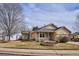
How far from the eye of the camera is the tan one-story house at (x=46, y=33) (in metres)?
2.41

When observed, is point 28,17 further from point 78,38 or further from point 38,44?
point 78,38

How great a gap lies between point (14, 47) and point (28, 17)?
0.42m

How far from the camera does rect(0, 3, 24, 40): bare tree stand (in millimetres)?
2420

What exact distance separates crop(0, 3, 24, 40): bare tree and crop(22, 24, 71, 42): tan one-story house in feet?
0.50

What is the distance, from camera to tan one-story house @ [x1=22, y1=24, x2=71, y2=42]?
2.41 metres

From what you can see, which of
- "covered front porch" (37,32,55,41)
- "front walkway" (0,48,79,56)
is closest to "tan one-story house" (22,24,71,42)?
"covered front porch" (37,32,55,41)

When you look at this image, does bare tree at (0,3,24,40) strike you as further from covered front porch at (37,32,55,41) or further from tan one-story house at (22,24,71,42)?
covered front porch at (37,32,55,41)

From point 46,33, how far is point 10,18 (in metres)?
0.49

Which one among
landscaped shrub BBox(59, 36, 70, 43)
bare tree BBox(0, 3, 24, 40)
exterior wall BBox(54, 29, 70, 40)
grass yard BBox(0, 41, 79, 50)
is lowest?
grass yard BBox(0, 41, 79, 50)

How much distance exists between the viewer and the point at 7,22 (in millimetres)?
2422

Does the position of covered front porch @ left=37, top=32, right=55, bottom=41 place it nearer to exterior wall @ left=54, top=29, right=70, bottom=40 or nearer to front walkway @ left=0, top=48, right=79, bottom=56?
exterior wall @ left=54, top=29, right=70, bottom=40

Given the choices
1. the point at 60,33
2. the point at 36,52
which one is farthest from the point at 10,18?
the point at 60,33

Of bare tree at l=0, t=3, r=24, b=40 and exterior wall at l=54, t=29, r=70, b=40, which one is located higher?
bare tree at l=0, t=3, r=24, b=40

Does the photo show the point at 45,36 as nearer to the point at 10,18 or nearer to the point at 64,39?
the point at 64,39
